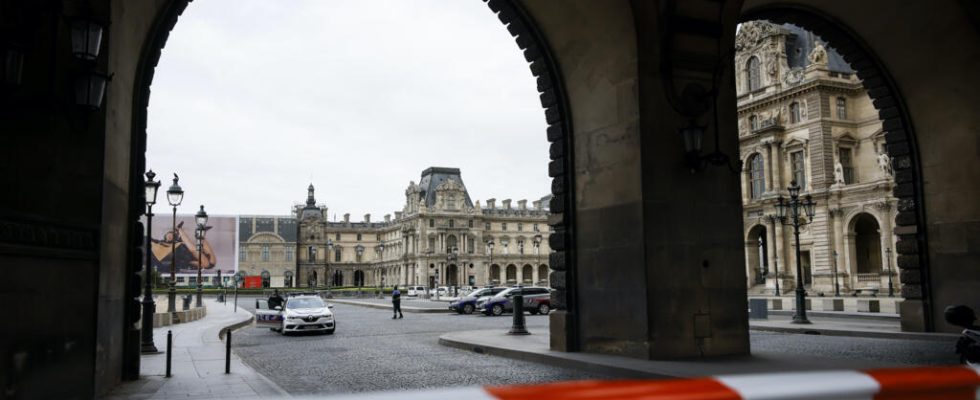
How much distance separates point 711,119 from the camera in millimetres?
12320

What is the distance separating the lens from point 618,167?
40.6ft

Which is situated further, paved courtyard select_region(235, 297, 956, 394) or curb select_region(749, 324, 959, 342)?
curb select_region(749, 324, 959, 342)

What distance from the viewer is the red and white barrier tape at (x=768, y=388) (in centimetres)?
178

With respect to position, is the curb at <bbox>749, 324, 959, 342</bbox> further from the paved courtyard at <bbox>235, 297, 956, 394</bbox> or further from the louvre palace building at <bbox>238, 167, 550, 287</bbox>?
the louvre palace building at <bbox>238, 167, 550, 287</bbox>

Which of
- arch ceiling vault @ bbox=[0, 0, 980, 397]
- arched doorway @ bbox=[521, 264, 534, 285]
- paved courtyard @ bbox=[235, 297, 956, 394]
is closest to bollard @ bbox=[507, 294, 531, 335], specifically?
paved courtyard @ bbox=[235, 297, 956, 394]

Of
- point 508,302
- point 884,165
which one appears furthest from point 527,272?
point 508,302

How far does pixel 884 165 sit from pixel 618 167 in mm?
41352

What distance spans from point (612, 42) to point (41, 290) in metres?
8.93

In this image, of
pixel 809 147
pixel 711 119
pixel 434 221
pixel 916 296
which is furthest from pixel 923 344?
pixel 434 221

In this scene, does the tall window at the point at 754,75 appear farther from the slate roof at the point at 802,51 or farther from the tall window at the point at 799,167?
the tall window at the point at 799,167

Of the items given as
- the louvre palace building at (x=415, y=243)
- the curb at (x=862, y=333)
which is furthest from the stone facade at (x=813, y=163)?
the louvre palace building at (x=415, y=243)

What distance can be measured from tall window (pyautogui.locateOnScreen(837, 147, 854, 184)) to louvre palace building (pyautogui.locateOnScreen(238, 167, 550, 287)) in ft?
229

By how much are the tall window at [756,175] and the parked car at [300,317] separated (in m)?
40.1

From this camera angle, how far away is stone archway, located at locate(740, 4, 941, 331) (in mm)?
16219
